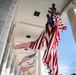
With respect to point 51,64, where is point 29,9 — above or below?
above

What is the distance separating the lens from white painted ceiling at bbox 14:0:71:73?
187 inches

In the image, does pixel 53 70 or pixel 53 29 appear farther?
pixel 53 29

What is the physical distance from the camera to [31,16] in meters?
5.47

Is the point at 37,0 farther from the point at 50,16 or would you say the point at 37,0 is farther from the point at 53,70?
the point at 53,70

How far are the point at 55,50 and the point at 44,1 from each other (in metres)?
2.21

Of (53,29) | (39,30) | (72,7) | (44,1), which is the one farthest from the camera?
(39,30)

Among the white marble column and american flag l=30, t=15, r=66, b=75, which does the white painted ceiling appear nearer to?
the white marble column

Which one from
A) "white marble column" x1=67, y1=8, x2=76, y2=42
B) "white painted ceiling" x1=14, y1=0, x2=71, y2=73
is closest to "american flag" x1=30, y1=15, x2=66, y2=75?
"white marble column" x1=67, y1=8, x2=76, y2=42

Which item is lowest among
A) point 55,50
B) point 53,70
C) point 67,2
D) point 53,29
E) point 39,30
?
point 53,70

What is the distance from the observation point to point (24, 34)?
22.8ft

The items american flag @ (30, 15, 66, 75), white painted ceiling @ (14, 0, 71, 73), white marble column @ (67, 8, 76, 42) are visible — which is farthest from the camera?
white painted ceiling @ (14, 0, 71, 73)

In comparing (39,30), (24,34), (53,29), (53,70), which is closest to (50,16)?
(53,29)

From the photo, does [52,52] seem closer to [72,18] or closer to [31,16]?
[72,18]

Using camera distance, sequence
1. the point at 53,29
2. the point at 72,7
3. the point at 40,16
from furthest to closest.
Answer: the point at 40,16
the point at 72,7
the point at 53,29
